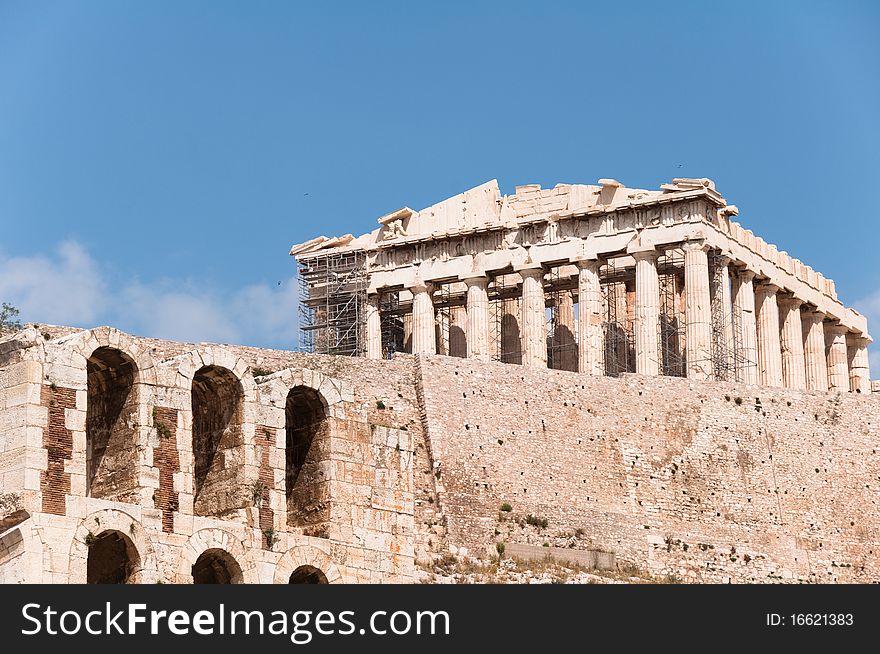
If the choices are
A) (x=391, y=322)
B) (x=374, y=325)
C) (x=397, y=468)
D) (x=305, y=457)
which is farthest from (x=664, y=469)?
(x=391, y=322)

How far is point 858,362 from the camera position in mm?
108688

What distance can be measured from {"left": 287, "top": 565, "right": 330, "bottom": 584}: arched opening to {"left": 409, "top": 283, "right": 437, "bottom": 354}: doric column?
3836cm

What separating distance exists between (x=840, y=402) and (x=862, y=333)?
23852 mm

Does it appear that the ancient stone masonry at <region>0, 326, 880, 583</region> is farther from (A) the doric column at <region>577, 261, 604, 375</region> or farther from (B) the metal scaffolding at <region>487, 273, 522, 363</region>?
(B) the metal scaffolding at <region>487, 273, 522, 363</region>

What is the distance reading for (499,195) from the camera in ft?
321

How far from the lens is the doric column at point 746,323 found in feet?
311

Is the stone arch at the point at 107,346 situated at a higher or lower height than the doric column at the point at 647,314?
lower

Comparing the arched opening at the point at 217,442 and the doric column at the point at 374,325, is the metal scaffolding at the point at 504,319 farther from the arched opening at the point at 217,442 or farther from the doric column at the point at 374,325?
the arched opening at the point at 217,442

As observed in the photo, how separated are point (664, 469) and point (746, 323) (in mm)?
16381

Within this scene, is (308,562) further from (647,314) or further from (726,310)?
(726,310)

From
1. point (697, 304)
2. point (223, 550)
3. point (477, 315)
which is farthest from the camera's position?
point (477, 315)

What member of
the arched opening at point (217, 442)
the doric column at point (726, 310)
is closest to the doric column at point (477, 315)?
the doric column at point (726, 310)

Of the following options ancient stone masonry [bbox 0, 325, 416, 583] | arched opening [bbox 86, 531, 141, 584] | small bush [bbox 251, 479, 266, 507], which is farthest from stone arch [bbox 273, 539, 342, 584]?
arched opening [bbox 86, 531, 141, 584]

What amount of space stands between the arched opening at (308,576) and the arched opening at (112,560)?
4643 mm
